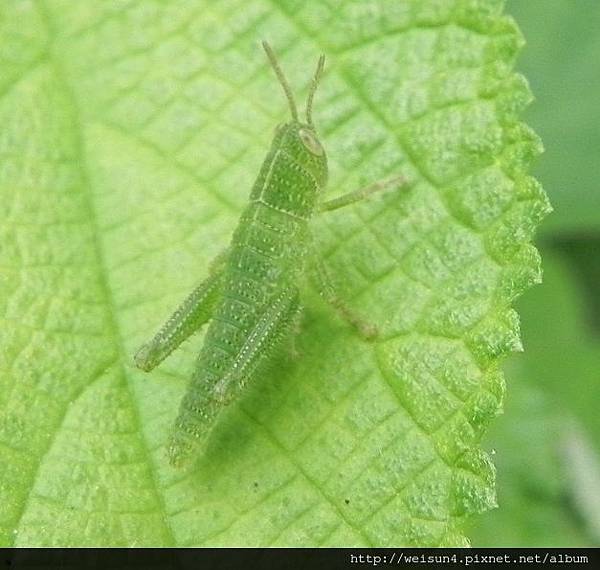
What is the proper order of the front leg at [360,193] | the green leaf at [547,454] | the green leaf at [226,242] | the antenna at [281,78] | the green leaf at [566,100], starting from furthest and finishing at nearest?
the green leaf at [566,100] → the green leaf at [547,454] → the antenna at [281,78] → the front leg at [360,193] → the green leaf at [226,242]

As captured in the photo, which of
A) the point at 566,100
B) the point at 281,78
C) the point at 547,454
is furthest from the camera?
the point at 566,100

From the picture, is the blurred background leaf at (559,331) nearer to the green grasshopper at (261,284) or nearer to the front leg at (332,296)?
the front leg at (332,296)

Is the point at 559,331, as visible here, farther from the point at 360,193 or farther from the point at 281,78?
the point at 281,78

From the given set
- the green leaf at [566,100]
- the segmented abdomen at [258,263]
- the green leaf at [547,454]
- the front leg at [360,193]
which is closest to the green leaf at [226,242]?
the front leg at [360,193]

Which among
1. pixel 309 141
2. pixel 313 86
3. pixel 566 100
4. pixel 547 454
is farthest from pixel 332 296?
pixel 566 100

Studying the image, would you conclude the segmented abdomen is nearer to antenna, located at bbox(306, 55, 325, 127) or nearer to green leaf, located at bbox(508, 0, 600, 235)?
antenna, located at bbox(306, 55, 325, 127)

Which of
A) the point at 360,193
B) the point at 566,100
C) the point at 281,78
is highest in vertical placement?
the point at 281,78
